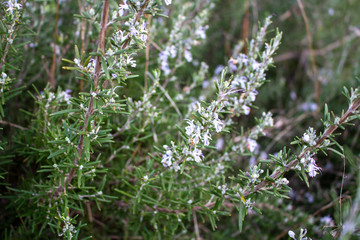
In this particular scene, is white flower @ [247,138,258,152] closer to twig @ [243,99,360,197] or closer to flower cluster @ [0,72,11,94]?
twig @ [243,99,360,197]

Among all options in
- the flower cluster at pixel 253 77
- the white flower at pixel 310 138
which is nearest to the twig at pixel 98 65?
the flower cluster at pixel 253 77

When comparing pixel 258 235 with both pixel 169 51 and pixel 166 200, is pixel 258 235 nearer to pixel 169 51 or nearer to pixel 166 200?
pixel 166 200

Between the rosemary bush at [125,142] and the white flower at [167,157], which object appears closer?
the rosemary bush at [125,142]

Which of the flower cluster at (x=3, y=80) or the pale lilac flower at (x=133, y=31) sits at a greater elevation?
the pale lilac flower at (x=133, y=31)

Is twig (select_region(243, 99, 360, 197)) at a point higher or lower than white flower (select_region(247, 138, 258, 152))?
higher

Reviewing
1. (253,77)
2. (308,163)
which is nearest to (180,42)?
(253,77)

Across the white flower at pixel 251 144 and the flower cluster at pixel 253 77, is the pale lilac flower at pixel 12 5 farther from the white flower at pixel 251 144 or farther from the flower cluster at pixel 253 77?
the white flower at pixel 251 144

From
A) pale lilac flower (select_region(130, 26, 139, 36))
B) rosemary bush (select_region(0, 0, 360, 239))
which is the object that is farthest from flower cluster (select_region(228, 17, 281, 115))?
pale lilac flower (select_region(130, 26, 139, 36))

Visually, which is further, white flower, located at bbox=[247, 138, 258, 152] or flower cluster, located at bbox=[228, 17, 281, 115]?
white flower, located at bbox=[247, 138, 258, 152]

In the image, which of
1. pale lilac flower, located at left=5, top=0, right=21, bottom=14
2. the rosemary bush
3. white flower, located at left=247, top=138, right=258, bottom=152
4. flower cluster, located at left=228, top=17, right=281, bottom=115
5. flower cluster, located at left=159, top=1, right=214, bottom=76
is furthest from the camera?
flower cluster, located at left=159, top=1, right=214, bottom=76
